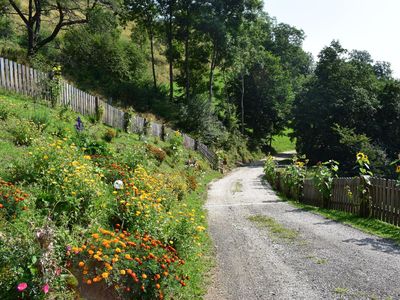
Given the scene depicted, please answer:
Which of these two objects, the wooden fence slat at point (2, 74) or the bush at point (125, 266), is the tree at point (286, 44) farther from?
the bush at point (125, 266)

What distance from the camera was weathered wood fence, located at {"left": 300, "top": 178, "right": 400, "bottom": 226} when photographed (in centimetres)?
1096

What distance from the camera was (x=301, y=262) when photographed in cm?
764

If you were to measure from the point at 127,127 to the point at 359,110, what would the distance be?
31.0 meters

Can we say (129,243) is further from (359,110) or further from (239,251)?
(359,110)

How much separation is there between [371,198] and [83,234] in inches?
362

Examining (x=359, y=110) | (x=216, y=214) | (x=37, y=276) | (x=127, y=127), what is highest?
(x=359, y=110)

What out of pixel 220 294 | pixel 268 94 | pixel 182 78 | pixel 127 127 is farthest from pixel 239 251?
pixel 268 94

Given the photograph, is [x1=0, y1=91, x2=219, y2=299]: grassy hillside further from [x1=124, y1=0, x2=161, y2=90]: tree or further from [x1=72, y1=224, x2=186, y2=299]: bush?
[x1=124, y1=0, x2=161, y2=90]: tree

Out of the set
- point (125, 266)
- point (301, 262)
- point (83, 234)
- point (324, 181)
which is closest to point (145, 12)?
point (324, 181)

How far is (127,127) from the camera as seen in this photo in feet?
72.3

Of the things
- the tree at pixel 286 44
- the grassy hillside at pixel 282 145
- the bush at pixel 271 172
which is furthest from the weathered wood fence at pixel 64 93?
the tree at pixel 286 44

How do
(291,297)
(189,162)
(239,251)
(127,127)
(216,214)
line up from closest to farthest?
(291,297), (239,251), (216,214), (127,127), (189,162)

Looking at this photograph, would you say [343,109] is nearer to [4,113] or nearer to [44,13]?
[44,13]

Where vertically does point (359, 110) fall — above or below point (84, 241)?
above
